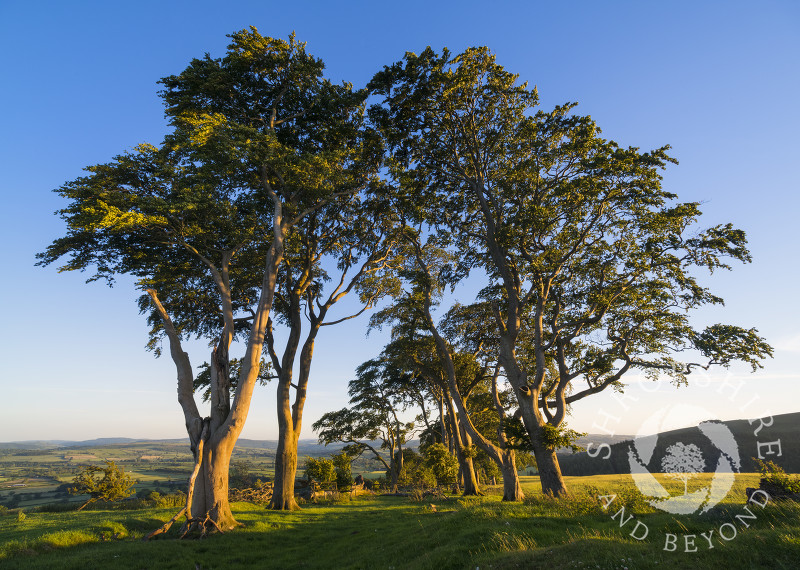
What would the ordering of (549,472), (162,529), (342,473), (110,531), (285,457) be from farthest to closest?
(342,473), (285,457), (549,472), (110,531), (162,529)

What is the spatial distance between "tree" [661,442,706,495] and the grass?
2.71ft

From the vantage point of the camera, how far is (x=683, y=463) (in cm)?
881

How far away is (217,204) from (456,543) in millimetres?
15432

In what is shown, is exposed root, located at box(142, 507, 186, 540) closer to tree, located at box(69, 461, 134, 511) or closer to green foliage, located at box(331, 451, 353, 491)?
tree, located at box(69, 461, 134, 511)

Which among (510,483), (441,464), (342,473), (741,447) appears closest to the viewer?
(510,483)

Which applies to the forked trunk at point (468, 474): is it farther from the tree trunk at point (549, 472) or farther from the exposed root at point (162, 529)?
the exposed root at point (162, 529)

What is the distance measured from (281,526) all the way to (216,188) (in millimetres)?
15332

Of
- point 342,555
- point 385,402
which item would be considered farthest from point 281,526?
point 385,402

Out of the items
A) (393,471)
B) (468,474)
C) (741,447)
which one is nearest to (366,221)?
(468,474)

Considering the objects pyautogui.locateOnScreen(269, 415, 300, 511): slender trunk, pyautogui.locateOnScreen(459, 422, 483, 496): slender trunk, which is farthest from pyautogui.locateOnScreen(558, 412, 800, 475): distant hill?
pyautogui.locateOnScreen(269, 415, 300, 511): slender trunk

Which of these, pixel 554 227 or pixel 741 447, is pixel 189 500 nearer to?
pixel 554 227

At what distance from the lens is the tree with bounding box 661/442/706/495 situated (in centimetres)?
866

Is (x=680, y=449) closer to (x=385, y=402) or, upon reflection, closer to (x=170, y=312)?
(x=170, y=312)

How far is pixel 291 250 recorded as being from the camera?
2008 cm
